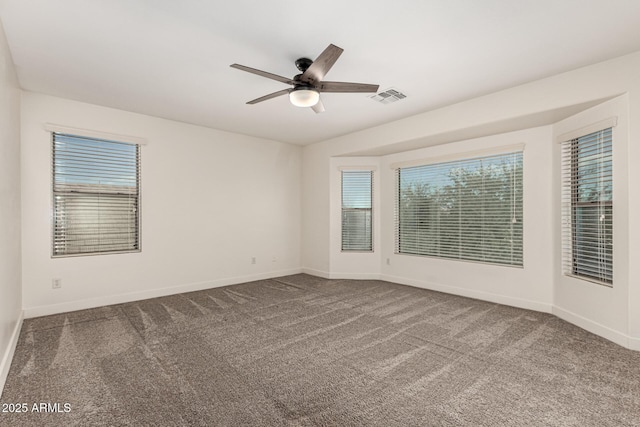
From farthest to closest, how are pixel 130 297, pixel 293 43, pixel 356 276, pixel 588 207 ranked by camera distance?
1. pixel 356 276
2. pixel 130 297
3. pixel 588 207
4. pixel 293 43

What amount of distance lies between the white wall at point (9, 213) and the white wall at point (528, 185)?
4313 mm

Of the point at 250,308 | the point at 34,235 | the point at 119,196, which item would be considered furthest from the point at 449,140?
the point at 34,235

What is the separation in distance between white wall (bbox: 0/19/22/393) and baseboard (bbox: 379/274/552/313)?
4.93 meters

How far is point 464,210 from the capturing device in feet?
15.5

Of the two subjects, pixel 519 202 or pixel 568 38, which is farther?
pixel 519 202

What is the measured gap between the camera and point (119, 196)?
435 centimetres

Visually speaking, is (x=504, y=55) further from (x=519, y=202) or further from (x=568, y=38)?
(x=519, y=202)

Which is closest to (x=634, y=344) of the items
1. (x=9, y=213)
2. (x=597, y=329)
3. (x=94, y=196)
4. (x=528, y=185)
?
(x=597, y=329)

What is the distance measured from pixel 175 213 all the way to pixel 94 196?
1.05m

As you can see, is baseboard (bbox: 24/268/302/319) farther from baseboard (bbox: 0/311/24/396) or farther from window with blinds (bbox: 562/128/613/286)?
window with blinds (bbox: 562/128/613/286)

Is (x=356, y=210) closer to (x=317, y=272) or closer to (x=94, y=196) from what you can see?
(x=317, y=272)

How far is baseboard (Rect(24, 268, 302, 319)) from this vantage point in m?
3.71

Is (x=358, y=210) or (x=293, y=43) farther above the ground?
(x=293, y=43)

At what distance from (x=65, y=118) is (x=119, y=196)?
1.13 metres
